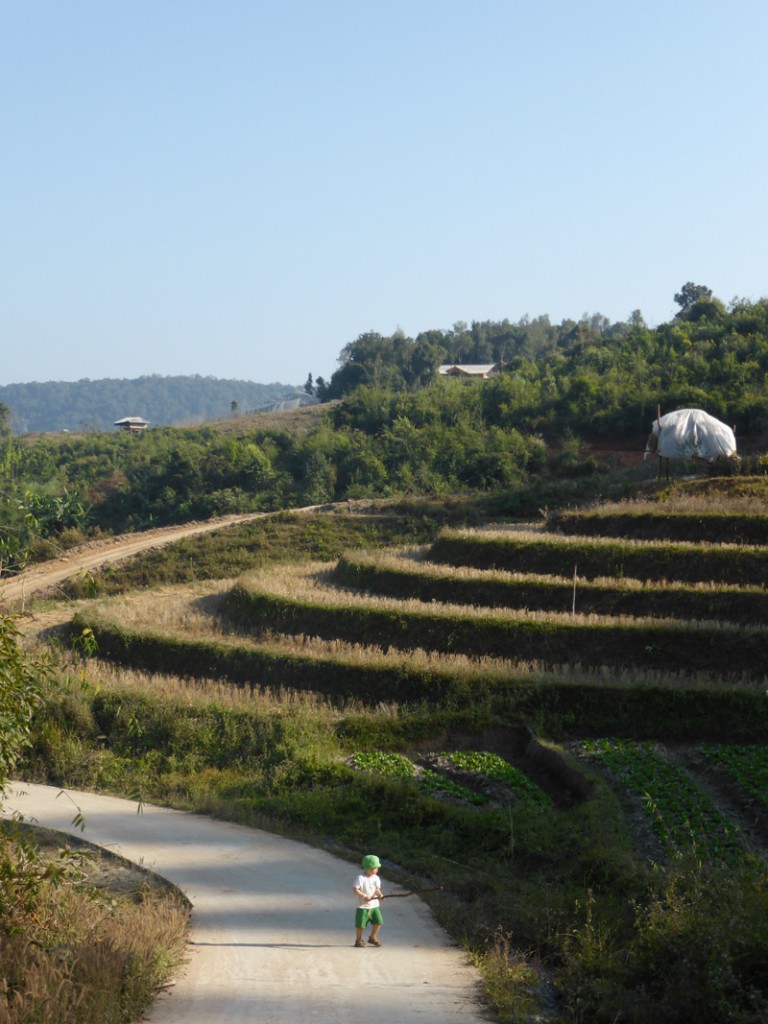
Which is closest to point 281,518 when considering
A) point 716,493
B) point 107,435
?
point 716,493

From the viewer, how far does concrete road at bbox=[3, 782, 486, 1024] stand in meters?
8.73

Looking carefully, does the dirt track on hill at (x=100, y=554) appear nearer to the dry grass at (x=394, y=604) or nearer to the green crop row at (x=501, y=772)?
the dry grass at (x=394, y=604)

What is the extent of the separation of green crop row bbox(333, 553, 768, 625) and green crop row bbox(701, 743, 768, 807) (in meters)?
4.41

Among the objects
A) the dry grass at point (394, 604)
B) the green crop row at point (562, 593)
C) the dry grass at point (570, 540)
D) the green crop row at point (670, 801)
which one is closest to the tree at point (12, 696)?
the green crop row at point (670, 801)

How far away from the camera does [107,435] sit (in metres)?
79.1

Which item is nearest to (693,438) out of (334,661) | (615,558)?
(615,558)

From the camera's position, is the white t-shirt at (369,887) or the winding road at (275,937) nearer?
the winding road at (275,937)

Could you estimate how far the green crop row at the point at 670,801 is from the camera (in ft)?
46.1

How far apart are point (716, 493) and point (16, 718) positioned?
972 inches

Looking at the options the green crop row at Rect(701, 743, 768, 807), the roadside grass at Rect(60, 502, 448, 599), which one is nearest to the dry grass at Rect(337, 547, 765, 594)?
the green crop row at Rect(701, 743, 768, 807)

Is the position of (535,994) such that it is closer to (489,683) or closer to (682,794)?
(682,794)

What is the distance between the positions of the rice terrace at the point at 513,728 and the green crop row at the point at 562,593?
57mm

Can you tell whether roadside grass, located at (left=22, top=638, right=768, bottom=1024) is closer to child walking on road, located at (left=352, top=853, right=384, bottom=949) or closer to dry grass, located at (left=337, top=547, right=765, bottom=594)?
child walking on road, located at (left=352, top=853, right=384, bottom=949)

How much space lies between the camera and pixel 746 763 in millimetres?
18172
